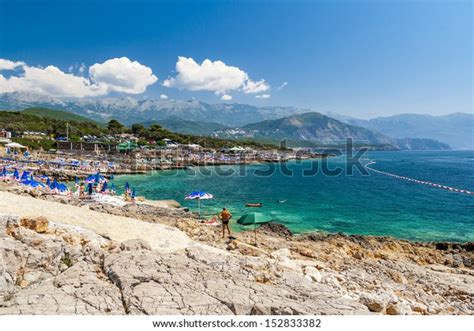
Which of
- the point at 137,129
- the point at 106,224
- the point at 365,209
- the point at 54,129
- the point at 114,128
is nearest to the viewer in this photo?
the point at 106,224

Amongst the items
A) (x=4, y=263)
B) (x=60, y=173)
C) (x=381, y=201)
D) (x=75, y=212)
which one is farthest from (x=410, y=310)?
(x=60, y=173)

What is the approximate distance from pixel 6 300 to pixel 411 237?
19.6 m

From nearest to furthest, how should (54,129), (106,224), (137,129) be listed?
(106,224) < (54,129) < (137,129)

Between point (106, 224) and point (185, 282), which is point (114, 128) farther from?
point (185, 282)

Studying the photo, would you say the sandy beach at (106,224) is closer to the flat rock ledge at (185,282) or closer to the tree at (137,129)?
the flat rock ledge at (185,282)

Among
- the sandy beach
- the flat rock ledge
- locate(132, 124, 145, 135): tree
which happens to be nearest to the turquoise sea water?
the flat rock ledge

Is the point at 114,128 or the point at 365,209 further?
the point at 114,128

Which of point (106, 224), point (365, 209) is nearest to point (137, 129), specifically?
point (365, 209)

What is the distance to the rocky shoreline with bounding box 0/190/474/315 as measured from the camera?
486cm

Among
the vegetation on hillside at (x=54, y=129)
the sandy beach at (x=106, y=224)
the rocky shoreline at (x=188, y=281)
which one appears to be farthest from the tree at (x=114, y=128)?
the rocky shoreline at (x=188, y=281)

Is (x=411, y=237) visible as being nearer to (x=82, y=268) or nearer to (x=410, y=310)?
(x=410, y=310)

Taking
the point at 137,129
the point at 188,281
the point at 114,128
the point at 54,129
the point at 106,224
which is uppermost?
the point at 114,128

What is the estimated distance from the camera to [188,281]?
562cm

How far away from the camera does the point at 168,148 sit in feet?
280
